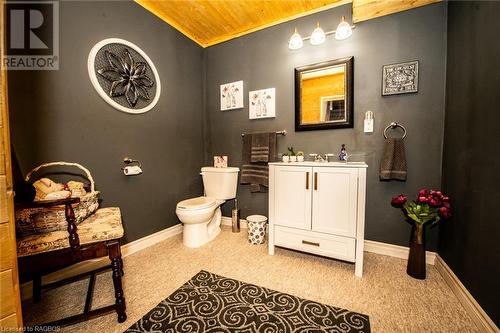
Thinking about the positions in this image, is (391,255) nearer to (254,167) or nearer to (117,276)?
(254,167)

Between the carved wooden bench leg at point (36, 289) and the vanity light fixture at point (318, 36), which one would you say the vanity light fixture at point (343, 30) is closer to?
the vanity light fixture at point (318, 36)

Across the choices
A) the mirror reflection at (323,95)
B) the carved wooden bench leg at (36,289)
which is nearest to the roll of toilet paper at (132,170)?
the carved wooden bench leg at (36,289)

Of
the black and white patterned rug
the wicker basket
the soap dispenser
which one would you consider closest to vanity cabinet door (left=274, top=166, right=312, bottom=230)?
the soap dispenser

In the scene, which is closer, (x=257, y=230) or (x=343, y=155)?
(x=343, y=155)

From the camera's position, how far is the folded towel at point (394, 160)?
180 centimetres

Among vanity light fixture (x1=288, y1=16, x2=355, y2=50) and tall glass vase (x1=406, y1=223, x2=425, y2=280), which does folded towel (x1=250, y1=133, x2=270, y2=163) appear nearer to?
vanity light fixture (x1=288, y1=16, x2=355, y2=50)

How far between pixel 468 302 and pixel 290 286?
1.11 metres

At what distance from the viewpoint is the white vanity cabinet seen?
62.6 inches

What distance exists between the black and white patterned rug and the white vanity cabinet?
51 centimetres

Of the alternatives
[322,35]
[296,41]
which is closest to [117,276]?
[296,41]

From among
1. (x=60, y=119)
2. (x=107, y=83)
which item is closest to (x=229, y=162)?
(x=107, y=83)

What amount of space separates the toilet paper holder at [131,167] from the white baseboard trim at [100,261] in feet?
2.45

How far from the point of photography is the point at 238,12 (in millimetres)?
2244

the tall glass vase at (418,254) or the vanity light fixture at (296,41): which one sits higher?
the vanity light fixture at (296,41)
